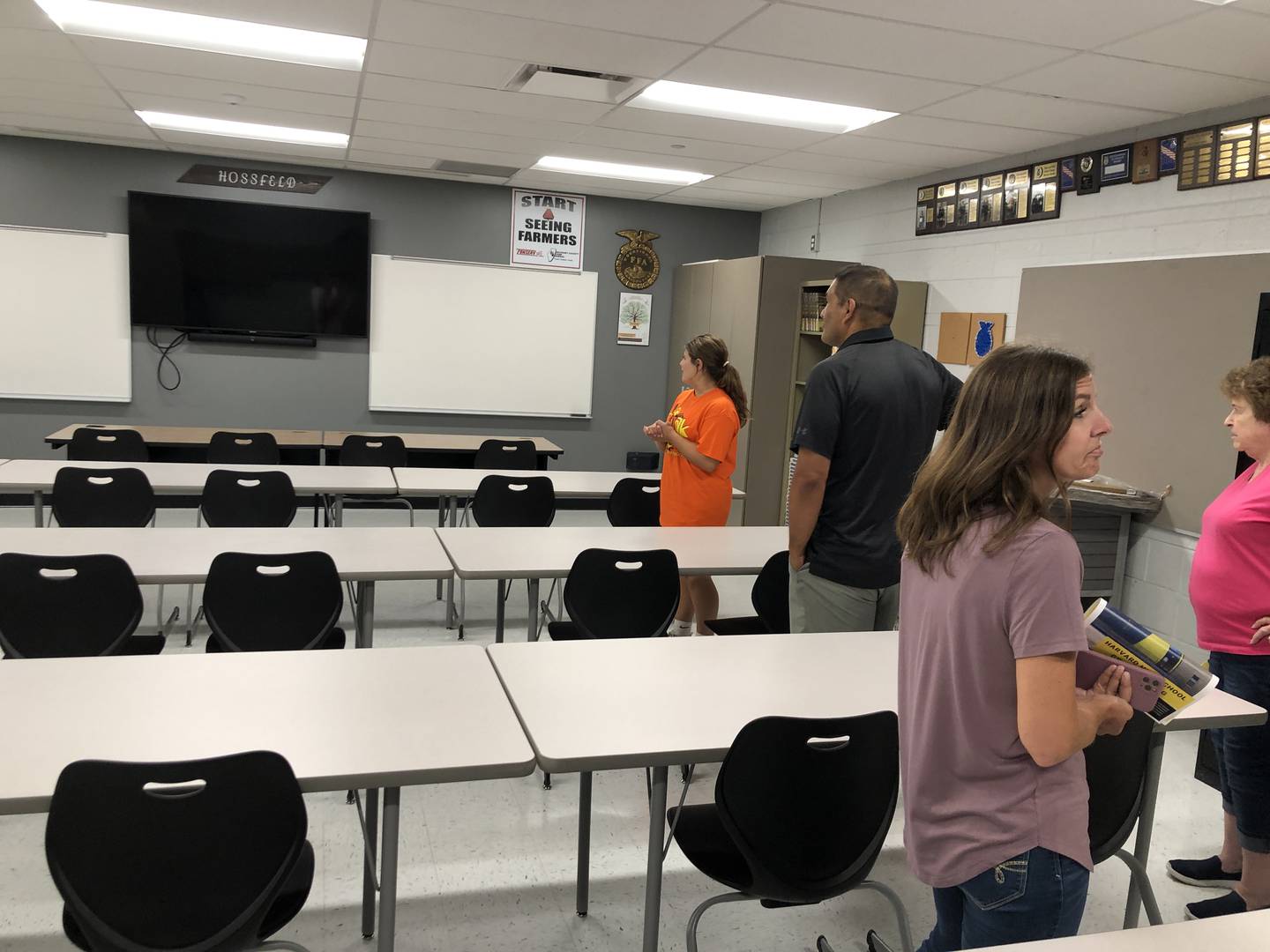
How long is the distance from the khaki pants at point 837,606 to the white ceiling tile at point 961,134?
273 cm

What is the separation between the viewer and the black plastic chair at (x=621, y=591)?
3062 millimetres

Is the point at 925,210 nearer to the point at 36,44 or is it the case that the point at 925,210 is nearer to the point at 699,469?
the point at 699,469

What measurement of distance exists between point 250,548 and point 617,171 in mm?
4390

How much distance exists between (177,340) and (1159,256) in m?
6.52

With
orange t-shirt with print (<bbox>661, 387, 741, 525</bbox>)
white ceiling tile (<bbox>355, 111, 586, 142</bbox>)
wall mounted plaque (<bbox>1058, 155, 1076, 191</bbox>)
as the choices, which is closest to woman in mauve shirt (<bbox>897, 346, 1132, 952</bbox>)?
orange t-shirt with print (<bbox>661, 387, 741, 525</bbox>)

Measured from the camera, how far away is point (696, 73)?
13.3 feet

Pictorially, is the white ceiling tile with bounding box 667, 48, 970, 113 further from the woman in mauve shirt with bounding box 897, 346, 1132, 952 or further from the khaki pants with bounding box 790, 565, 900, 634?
the woman in mauve shirt with bounding box 897, 346, 1132, 952

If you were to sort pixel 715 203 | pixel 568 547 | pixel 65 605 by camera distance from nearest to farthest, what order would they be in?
pixel 65 605 < pixel 568 547 < pixel 715 203

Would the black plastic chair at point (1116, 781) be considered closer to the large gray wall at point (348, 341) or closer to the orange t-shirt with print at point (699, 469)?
the orange t-shirt with print at point (699, 469)

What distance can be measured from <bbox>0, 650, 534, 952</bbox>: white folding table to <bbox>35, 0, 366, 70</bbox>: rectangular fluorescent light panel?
2762 millimetres

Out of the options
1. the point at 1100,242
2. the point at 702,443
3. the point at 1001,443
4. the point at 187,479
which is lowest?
the point at 187,479

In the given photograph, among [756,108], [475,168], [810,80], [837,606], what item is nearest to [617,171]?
[475,168]

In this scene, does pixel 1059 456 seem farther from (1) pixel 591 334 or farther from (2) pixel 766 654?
(1) pixel 591 334

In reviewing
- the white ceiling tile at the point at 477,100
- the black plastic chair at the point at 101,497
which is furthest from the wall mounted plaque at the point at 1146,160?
the black plastic chair at the point at 101,497
